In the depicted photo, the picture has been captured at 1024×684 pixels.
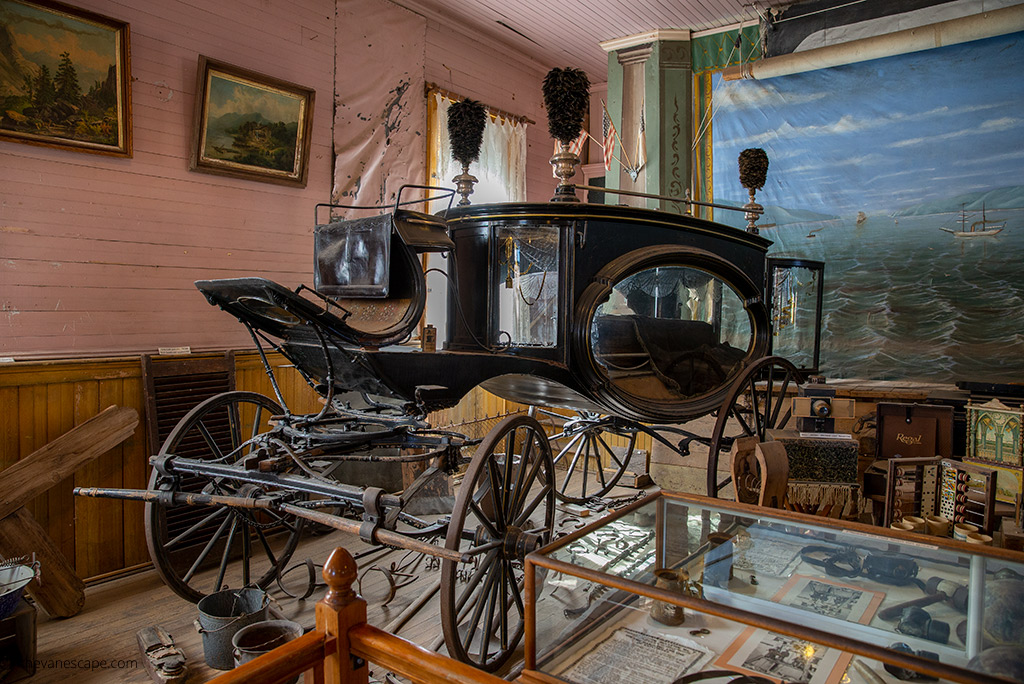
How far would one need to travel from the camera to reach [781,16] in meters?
6.05

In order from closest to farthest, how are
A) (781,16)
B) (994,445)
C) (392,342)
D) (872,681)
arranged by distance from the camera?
1. (872,681)
2. (392,342)
3. (994,445)
4. (781,16)

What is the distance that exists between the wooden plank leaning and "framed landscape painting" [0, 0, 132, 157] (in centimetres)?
158

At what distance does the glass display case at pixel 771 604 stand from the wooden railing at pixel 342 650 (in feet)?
1.27

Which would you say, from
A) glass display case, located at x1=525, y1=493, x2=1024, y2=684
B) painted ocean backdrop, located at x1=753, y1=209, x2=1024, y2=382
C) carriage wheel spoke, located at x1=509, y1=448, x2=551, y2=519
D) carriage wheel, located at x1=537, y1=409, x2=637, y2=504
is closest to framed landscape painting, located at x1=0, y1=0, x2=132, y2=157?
carriage wheel spoke, located at x1=509, y1=448, x2=551, y2=519

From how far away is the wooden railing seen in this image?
4.16 ft

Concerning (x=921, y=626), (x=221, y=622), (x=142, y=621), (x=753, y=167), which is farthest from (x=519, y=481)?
(x=753, y=167)

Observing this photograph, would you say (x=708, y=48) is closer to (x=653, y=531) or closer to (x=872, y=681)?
(x=653, y=531)

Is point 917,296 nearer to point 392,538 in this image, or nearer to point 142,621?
point 392,538

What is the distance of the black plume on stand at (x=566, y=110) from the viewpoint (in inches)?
136

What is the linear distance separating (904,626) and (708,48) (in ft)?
19.9

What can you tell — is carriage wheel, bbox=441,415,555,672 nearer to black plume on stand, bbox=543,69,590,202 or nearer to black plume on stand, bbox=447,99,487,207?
black plume on stand, bbox=543,69,590,202

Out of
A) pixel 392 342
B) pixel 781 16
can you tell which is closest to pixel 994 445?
pixel 392 342

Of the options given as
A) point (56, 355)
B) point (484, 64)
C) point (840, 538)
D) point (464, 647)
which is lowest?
point (464, 647)

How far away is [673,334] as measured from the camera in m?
4.16
